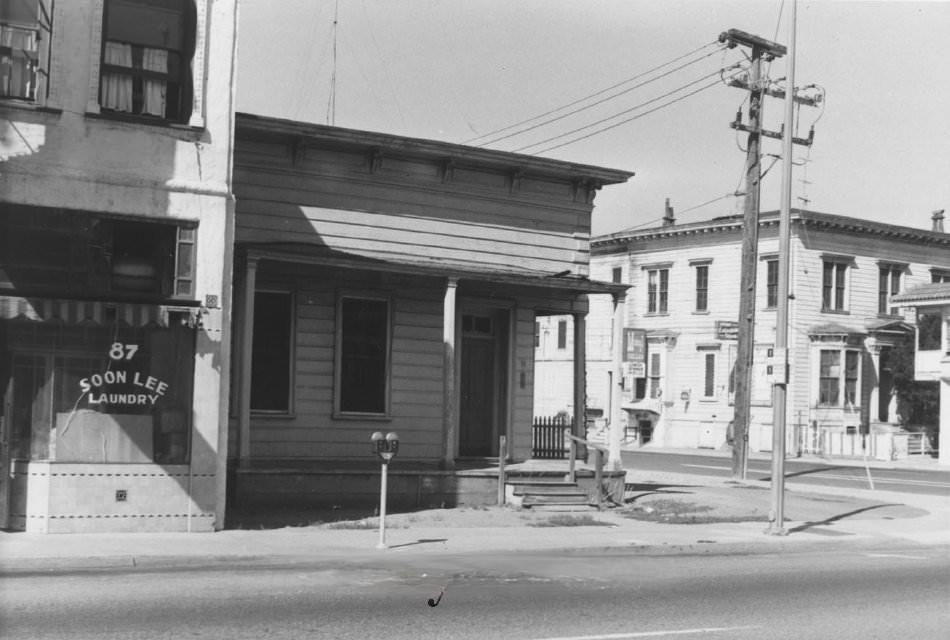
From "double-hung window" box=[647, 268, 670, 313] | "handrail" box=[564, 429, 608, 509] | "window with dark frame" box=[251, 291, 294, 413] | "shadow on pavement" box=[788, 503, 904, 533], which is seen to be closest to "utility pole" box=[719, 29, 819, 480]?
"shadow on pavement" box=[788, 503, 904, 533]

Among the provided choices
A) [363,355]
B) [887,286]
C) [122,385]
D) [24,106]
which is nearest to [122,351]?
[122,385]

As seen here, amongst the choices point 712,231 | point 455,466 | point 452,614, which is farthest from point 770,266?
point 452,614

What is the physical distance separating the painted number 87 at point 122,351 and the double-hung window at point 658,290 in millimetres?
39048

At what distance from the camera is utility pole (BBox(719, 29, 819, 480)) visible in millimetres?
26688

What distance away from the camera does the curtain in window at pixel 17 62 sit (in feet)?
44.4

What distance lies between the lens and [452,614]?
930 centimetres

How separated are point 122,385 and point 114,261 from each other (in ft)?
Result: 5.00

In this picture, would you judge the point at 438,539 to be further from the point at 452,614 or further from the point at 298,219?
the point at 298,219

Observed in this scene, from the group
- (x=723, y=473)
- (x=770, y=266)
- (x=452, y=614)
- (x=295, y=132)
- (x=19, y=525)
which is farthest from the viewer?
(x=770, y=266)

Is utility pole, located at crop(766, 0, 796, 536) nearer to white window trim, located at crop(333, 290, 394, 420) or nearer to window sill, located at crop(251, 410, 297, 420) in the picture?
white window trim, located at crop(333, 290, 394, 420)

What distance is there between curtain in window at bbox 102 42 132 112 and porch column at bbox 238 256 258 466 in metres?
3.32

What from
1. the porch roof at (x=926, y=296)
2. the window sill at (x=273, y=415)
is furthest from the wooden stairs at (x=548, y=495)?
the porch roof at (x=926, y=296)

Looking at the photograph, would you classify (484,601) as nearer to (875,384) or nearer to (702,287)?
(875,384)

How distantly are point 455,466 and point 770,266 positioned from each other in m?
30.5
